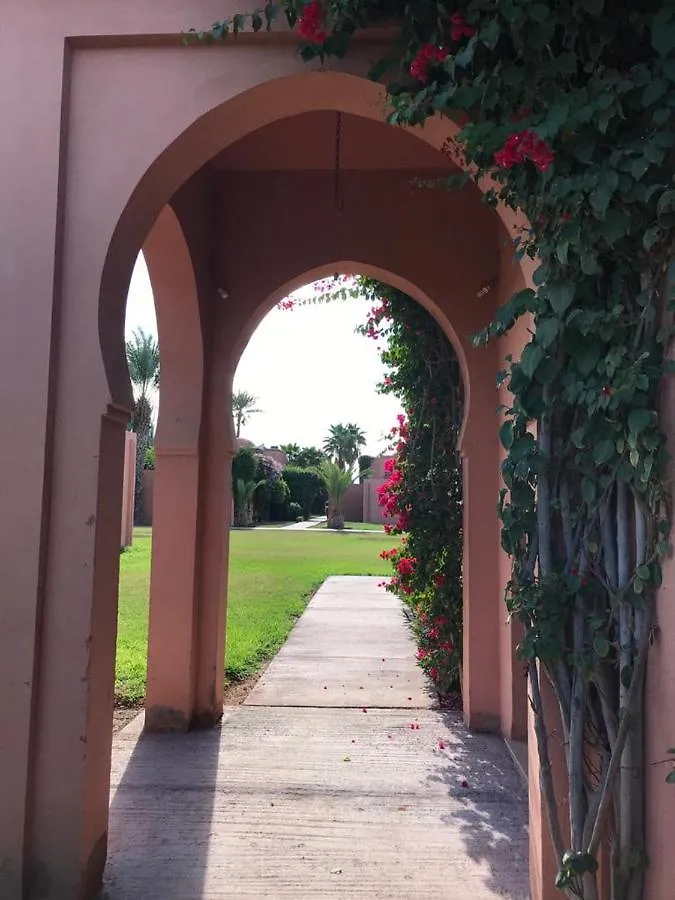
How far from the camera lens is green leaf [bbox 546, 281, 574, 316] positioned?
2.32 m

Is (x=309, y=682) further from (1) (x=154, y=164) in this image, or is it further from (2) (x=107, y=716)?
(1) (x=154, y=164)

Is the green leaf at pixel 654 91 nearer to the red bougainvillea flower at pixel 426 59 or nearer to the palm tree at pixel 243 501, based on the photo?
the red bougainvillea flower at pixel 426 59

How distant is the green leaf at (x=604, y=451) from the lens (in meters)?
2.25

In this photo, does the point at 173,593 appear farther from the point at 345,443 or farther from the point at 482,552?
the point at 345,443

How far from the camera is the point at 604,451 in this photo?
225 centimetres

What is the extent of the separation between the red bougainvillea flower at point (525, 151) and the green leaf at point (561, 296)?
1.34 ft

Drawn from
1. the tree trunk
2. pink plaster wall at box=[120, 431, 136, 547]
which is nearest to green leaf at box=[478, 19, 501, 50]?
pink plaster wall at box=[120, 431, 136, 547]

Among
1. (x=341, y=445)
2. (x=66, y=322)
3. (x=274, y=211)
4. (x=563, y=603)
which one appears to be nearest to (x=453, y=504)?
(x=274, y=211)

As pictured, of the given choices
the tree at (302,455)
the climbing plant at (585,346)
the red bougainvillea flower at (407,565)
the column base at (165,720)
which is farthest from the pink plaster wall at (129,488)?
the tree at (302,455)

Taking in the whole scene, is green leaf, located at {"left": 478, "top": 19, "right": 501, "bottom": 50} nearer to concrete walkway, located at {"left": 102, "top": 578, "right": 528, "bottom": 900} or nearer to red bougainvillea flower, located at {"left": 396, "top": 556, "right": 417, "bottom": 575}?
concrete walkway, located at {"left": 102, "top": 578, "right": 528, "bottom": 900}

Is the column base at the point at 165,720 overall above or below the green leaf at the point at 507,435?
below

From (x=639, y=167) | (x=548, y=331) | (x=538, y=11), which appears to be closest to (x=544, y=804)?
(x=548, y=331)

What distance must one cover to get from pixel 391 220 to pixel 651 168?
3.47 metres

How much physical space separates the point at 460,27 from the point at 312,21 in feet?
2.06
